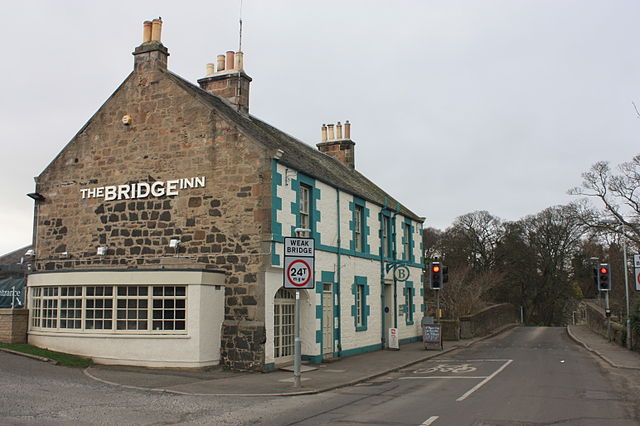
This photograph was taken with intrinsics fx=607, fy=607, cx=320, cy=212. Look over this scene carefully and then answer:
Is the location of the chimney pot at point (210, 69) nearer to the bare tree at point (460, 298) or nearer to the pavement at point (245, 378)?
the pavement at point (245, 378)

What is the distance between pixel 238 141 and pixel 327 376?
7.11 meters

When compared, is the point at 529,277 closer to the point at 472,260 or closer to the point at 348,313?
the point at 472,260

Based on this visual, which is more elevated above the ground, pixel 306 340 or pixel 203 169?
pixel 203 169

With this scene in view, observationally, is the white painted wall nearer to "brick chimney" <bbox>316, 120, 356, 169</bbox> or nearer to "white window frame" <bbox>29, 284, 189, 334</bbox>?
"white window frame" <bbox>29, 284, 189, 334</bbox>

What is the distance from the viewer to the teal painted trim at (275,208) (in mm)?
Answer: 17000

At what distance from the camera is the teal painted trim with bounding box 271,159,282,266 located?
669 inches

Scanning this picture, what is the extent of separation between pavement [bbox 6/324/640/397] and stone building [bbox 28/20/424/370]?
0.67 metres

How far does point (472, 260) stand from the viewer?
62531 mm

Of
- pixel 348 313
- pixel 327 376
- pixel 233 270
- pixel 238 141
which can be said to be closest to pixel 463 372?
pixel 327 376

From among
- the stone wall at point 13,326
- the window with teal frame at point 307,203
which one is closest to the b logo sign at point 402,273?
the window with teal frame at point 307,203

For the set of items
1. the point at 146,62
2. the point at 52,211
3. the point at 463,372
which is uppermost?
the point at 146,62

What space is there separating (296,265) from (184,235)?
5504 millimetres

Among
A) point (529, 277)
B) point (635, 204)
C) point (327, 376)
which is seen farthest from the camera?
point (529, 277)

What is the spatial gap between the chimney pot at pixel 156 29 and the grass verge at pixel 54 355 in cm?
1010
